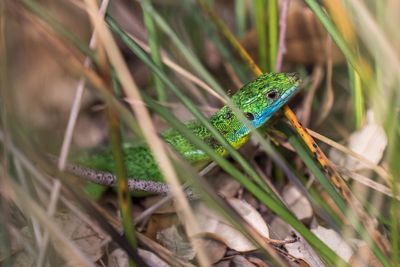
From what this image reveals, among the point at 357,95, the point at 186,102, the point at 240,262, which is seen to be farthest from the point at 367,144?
the point at 186,102

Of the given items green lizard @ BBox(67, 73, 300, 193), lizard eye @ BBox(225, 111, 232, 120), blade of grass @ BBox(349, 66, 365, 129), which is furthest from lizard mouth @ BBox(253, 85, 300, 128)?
blade of grass @ BBox(349, 66, 365, 129)

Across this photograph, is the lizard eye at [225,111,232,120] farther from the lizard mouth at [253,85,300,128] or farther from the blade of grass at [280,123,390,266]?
the blade of grass at [280,123,390,266]

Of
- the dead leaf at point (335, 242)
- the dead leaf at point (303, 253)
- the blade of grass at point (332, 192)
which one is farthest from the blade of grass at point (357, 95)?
the dead leaf at point (303, 253)

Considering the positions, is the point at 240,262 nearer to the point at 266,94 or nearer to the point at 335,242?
the point at 335,242

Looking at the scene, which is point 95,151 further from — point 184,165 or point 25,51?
point 184,165

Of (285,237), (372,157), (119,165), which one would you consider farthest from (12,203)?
(372,157)

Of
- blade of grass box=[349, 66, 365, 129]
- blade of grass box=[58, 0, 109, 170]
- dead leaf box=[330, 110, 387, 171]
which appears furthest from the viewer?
dead leaf box=[330, 110, 387, 171]

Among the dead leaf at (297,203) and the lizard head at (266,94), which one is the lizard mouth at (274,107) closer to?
the lizard head at (266,94)
